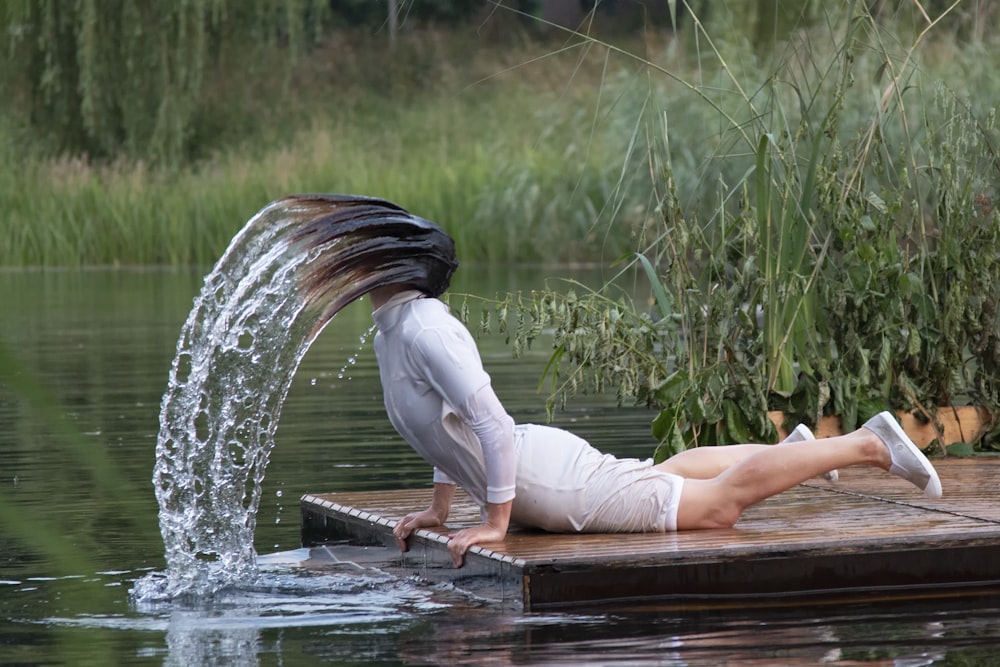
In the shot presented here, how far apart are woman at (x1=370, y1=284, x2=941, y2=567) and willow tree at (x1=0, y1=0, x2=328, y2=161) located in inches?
679

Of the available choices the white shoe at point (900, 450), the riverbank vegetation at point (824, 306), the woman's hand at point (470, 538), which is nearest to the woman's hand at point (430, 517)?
the woman's hand at point (470, 538)

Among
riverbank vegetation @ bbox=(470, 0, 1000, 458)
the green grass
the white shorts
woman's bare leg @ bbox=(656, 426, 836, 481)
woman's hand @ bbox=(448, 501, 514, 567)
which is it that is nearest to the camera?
woman's hand @ bbox=(448, 501, 514, 567)

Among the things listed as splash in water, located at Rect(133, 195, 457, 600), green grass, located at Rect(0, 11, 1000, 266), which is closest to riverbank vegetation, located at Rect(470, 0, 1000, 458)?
splash in water, located at Rect(133, 195, 457, 600)

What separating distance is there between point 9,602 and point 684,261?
2.66m

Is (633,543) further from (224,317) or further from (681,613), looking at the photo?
(224,317)

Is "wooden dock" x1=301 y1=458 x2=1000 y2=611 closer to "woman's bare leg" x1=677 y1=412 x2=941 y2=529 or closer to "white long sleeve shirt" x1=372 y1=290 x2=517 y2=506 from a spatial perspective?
"woman's bare leg" x1=677 y1=412 x2=941 y2=529

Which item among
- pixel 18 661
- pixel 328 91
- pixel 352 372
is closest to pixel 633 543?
pixel 18 661

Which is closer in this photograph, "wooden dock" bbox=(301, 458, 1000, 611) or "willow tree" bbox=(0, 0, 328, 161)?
"wooden dock" bbox=(301, 458, 1000, 611)

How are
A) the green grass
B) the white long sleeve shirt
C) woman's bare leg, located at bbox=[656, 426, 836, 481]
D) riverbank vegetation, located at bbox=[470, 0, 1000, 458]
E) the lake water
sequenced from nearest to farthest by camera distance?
the lake water
the white long sleeve shirt
woman's bare leg, located at bbox=[656, 426, 836, 481]
riverbank vegetation, located at bbox=[470, 0, 1000, 458]
the green grass

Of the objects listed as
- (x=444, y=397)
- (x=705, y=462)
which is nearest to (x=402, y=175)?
(x=705, y=462)

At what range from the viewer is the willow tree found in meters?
21.8

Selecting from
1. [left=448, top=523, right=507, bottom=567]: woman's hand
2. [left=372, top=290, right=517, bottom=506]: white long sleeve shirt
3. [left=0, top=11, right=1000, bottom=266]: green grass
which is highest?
[left=0, top=11, right=1000, bottom=266]: green grass

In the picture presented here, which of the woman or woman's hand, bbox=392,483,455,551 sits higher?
the woman

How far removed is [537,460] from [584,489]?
6.0 inches
